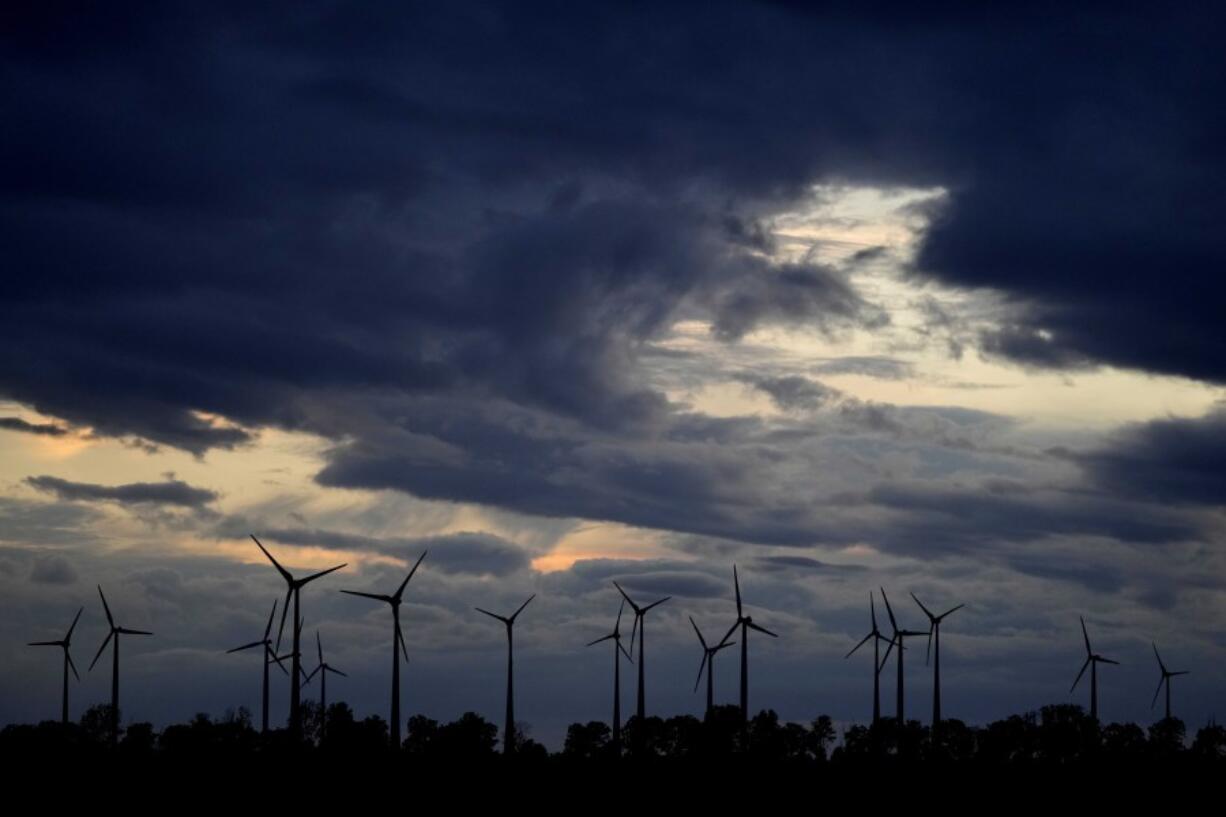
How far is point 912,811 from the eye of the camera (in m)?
185

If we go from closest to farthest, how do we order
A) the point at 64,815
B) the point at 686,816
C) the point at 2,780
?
the point at 64,815, the point at 686,816, the point at 2,780

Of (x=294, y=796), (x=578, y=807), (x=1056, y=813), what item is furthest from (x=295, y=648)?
(x=1056, y=813)

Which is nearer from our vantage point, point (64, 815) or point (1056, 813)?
point (64, 815)

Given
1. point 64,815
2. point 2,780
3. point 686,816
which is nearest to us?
point 64,815

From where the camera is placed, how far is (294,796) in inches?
7352

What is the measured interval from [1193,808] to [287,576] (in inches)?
4398

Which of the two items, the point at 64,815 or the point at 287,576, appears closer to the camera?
the point at 64,815

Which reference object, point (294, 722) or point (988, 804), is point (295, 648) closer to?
point (294, 722)

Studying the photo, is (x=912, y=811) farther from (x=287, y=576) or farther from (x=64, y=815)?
(x=64, y=815)

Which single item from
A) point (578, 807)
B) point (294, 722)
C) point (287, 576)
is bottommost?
point (578, 807)

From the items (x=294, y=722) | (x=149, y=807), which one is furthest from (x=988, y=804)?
(x=149, y=807)

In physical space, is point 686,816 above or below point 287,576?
below

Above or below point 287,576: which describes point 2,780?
below

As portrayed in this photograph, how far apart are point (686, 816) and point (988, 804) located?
39.8 m
